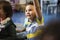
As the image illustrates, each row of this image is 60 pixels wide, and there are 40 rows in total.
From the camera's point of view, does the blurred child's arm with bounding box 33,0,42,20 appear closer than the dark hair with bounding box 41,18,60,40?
No

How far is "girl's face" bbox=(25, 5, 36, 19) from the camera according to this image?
3.44 ft

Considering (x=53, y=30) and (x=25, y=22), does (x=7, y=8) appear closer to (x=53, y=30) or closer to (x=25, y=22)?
(x=25, y=22)

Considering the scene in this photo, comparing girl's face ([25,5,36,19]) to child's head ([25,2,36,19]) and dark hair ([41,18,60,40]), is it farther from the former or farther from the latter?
dark hair ([41,18,60,40])

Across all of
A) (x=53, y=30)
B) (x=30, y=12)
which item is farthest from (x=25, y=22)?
(x=53, y=30)

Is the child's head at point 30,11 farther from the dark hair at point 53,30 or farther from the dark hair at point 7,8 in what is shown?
the dark hair at point 53,30

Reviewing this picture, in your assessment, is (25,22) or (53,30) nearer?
(53,30)

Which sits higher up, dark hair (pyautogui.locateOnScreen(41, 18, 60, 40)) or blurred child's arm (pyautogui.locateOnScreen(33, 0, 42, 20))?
dark hair (pyautogui.locateOnScreen(41, 18, 60, 40))

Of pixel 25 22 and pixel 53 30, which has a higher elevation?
pixel 53 30

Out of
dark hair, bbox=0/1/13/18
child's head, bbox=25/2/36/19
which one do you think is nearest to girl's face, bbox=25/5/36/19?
child's head, bbox=25/2/36/19

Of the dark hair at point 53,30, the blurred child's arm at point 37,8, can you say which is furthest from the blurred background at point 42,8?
the dark hair at point 53,30

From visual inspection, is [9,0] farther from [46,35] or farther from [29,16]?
→ [46,35]

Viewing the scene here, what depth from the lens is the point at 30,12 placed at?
106 centimetres

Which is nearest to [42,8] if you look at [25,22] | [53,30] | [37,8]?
[37,8]

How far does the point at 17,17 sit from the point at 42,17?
6.4 inches
